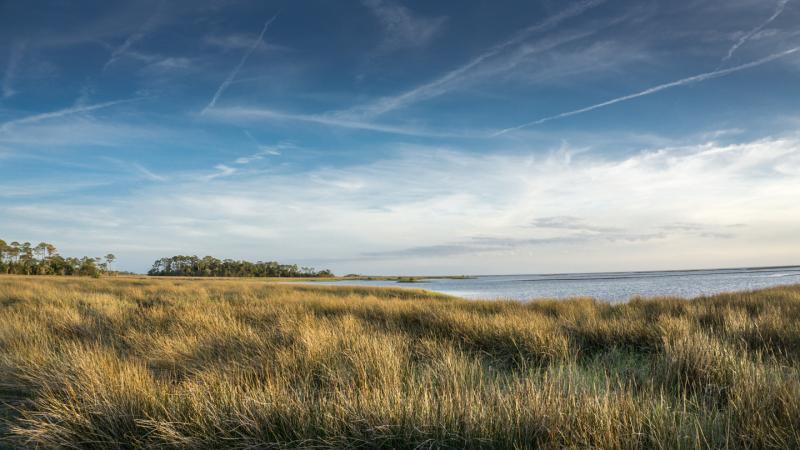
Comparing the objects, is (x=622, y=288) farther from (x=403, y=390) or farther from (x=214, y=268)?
(x=214, y=268)

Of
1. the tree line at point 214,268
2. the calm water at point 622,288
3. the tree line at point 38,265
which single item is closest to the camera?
the calm water at point 622,288

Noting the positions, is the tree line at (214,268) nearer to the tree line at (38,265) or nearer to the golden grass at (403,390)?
the tree line at (38,265)

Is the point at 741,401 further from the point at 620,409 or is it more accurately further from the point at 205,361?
the point at 205,361

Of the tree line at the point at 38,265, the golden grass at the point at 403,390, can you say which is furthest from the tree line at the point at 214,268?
the golden grass at the point at 403,390

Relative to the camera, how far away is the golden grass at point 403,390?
2.83 metres

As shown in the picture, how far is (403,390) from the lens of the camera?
4066 millimetres

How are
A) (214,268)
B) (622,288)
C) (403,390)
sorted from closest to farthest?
1. (403,390)
2. (622,288)
3. (214,268)

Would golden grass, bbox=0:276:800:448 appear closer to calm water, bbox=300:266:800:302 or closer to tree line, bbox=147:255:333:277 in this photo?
calm water, bbox=300:266:800:302

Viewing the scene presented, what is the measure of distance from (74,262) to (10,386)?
100939 millimetres

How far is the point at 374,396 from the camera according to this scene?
320cm

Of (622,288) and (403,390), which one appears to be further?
(622,288)

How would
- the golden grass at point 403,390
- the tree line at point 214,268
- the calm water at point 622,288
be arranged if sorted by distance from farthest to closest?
the tree line at point 214,268 → the calm water at point 622,288 → the golden grass at point 403,390

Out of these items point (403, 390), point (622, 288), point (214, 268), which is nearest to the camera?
point (403, 390)

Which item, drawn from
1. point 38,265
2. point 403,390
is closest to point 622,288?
point 403,390
